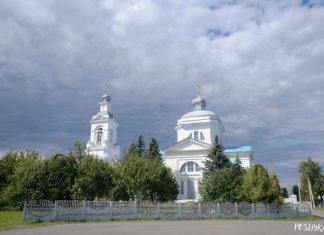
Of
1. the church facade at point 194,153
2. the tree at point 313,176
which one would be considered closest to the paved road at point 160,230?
the church facade at point 194,153

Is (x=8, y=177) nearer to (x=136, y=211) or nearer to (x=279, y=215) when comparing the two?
(x=136, y=211)

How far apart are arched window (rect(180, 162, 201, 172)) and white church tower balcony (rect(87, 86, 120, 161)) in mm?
13308

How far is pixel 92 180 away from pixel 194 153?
63.3 ft

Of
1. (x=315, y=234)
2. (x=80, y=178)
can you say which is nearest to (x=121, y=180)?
(x=80, y=178)

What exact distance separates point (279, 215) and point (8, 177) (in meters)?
23.7

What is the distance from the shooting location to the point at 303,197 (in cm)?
5875

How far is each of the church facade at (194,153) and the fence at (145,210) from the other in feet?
53.7

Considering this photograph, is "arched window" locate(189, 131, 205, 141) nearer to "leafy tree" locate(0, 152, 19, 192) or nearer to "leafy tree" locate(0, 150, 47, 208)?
"leafy tree" locate(0, 152, 19, 192)

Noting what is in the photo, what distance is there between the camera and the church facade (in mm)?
43781

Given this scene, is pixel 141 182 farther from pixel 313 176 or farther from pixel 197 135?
pixel 313 176

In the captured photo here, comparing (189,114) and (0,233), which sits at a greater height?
(189,114)

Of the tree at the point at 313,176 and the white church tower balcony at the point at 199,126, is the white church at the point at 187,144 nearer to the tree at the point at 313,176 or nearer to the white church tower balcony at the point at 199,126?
the white church tower balcony at the point at 199,126

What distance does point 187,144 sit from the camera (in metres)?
45.1

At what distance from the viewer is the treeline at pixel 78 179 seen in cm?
2702
